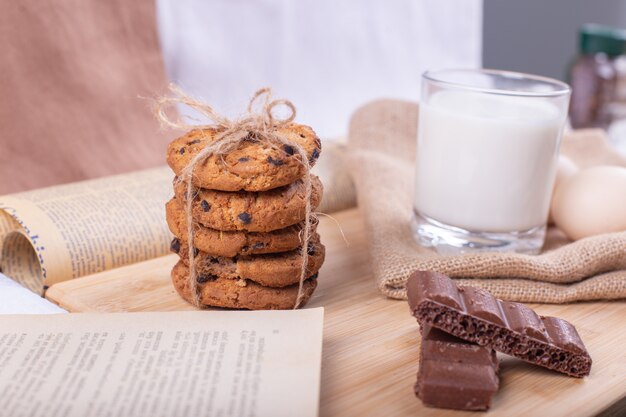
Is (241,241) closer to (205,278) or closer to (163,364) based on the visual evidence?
(205,278)

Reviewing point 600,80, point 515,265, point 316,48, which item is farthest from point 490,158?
point 600,80

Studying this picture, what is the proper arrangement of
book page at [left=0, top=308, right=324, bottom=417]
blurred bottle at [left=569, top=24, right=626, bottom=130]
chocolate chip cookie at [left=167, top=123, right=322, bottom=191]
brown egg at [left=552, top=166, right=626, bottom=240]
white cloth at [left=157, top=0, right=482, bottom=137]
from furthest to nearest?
blurred bottle at [left=569, top=24, right=626, bottom=130]
white cloth at [left=157, top=0, right=482, bottom=137]
brown egg at [left=552, top=166, right=626, bottom=240]
chocolate chip cookie at [left=167, top=123, right=322, bottom=191]
book page at [left=0, top=308, right=324, bottom=417]

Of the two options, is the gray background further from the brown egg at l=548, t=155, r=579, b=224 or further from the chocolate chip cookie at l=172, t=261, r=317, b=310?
the chocolate chip cookie at l=172, t=261, r=317, b=310

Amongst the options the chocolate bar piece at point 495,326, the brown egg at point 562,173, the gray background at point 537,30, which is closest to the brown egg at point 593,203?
the brown egg at point 562,173

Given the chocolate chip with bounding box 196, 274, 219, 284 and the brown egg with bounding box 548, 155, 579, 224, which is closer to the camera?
the chocolate chip with bounding box 196, 274, 219, 284

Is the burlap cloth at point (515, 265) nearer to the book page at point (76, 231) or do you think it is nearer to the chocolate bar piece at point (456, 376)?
the chocolate bar piece at point (456, 376)

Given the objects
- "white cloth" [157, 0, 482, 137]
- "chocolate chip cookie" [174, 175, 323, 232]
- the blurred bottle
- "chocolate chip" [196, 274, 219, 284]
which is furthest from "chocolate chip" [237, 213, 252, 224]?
the blurred bottle
